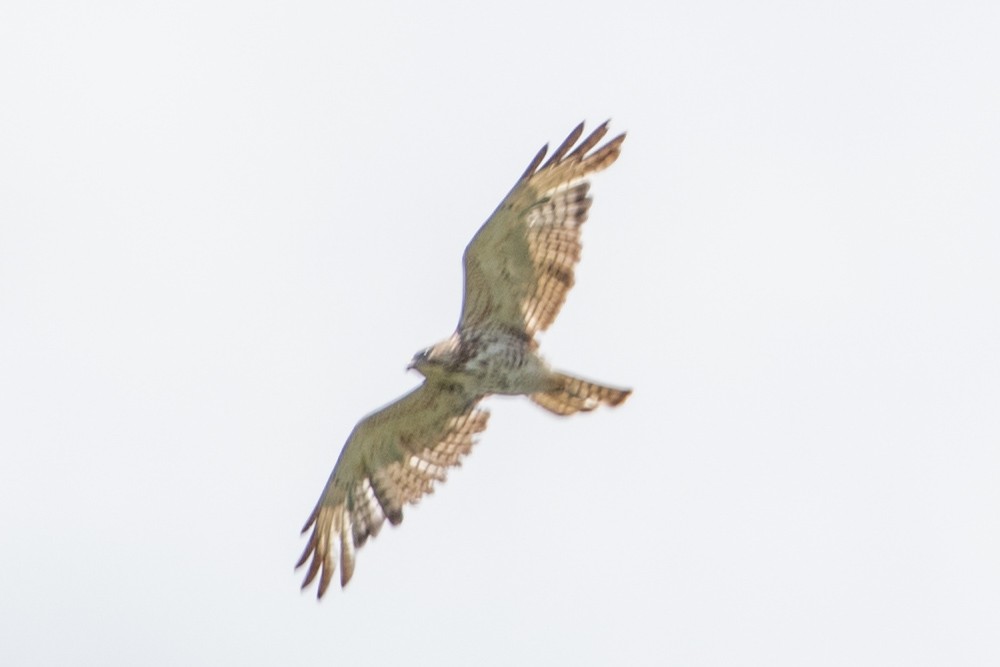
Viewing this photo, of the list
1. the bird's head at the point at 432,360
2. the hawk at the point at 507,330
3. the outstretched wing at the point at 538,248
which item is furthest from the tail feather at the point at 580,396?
the bird's head at the point at 432,360

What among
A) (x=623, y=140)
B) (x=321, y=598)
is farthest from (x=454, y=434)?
(x=623, y=140)

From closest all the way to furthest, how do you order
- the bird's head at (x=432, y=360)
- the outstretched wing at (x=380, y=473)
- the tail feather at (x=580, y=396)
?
the bird's head at (x=432, y=360)
the tail feather at (x=580, y=396)
the outstretched wing at (x=380, y=473)

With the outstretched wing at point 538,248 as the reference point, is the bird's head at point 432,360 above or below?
below

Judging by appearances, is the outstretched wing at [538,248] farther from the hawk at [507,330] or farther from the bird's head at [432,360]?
the bird's head at [432,360]

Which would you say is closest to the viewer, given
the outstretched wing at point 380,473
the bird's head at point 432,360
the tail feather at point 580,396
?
the bird's head at point 432,360

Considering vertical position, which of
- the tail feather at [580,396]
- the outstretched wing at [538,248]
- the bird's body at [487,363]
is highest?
the outstretched wing at [538,248]

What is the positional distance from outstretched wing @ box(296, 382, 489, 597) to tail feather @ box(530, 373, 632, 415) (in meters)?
0.75

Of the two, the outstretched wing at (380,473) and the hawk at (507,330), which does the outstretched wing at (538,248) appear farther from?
the outstretched wing at (380,473)

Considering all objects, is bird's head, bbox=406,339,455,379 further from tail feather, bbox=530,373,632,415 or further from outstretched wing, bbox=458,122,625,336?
tail feather, bbox=530,373,632,415

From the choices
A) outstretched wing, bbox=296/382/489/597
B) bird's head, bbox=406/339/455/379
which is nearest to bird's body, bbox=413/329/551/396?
bird's head, bbox=406/339/455/379

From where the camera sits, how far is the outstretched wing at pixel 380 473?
15.9 meters

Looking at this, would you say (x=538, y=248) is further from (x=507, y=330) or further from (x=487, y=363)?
(x=487, y=363)

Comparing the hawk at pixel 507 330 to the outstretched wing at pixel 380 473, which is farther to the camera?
the outstretched wing at pixel 380 473

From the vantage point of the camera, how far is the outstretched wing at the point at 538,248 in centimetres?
1519
